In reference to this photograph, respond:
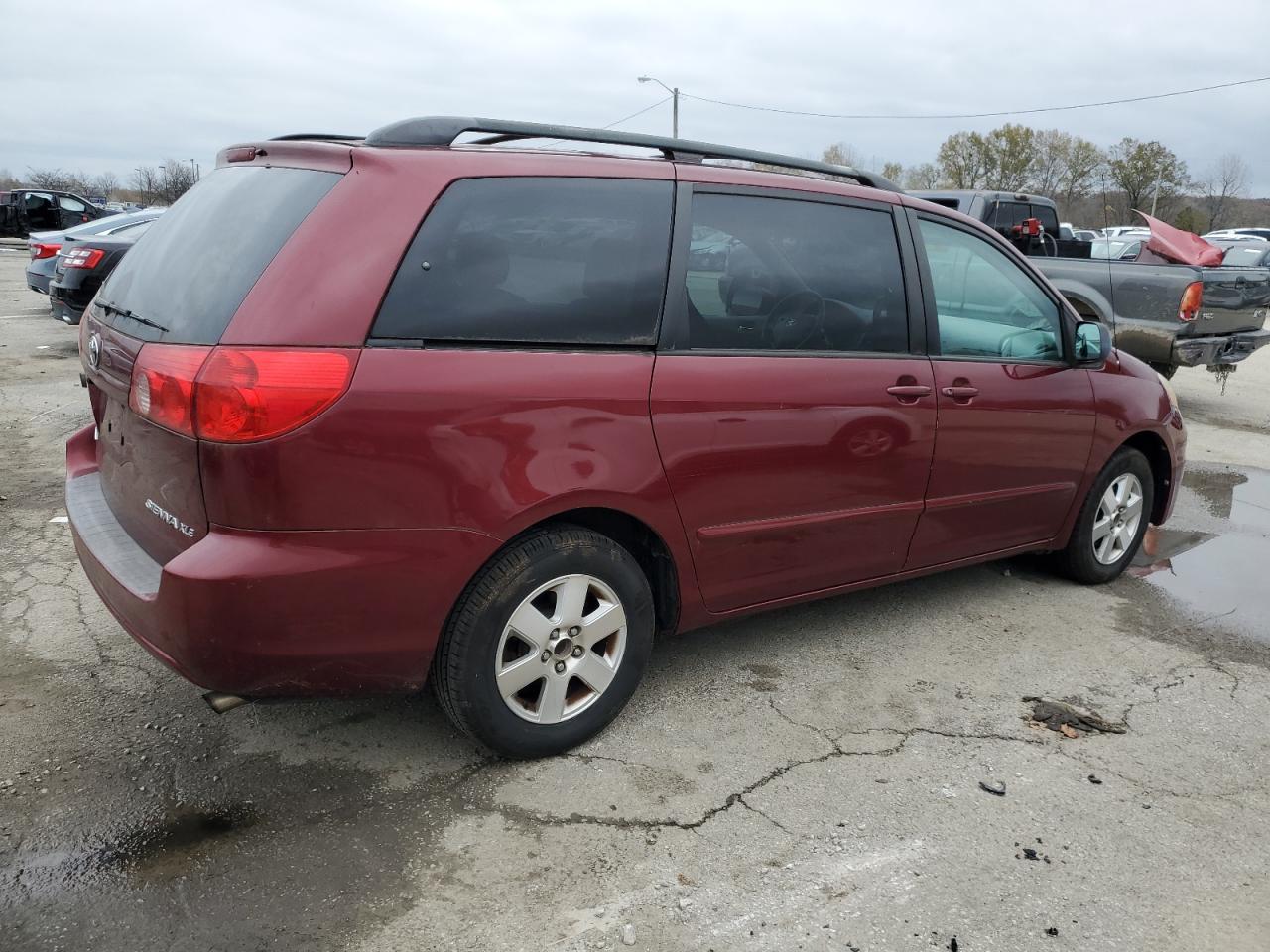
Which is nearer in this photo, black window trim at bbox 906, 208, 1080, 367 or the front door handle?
the front door handle

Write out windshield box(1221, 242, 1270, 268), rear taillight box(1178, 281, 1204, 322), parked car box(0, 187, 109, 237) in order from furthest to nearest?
1. parked car box(0, 187, 109, 237)
2. windshield box(1221, 242, 1270, 268)
3. rear taillight box(1178, 281, 1204, 322)

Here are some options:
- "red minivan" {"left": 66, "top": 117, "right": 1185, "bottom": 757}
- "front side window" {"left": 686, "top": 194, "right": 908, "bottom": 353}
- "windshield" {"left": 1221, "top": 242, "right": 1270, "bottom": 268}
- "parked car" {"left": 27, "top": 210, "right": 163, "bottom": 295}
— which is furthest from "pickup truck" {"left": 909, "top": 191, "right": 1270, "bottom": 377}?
"windshield" {"left": 1221, "top": 242, "right": 1270, "bottom": 268}

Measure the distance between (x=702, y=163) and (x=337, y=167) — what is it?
125 cm

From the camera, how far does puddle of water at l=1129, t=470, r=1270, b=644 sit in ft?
15.4

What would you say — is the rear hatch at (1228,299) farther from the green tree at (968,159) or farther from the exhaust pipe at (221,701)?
the green tree at (968,159)

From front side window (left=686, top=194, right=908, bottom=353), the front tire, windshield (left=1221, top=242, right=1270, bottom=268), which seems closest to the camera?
the front tire

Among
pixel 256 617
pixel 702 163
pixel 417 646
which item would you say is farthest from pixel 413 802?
pixel 702 163

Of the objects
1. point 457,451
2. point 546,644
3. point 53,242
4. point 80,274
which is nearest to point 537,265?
point 457,451

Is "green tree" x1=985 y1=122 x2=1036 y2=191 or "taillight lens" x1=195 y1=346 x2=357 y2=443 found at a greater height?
"green tree" x1=985 y1=122 x2=1036 y2=191

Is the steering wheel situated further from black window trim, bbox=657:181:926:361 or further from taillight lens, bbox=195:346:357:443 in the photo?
taillight lens, bbox=195:346:357:443

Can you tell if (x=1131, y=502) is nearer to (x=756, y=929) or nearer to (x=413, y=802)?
(x=756, y=929)

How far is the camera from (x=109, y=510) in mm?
3209

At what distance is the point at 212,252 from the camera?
9.36ft

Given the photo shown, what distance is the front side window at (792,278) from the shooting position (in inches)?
129
